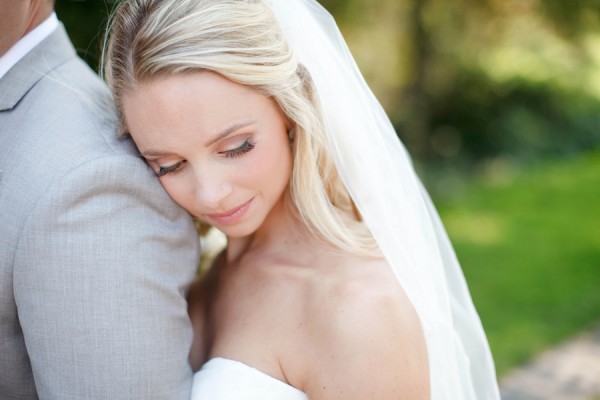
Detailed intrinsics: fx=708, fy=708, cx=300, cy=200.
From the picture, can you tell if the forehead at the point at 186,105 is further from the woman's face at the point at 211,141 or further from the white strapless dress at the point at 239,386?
the white strapless dress at the point at 239,386

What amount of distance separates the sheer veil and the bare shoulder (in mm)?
93

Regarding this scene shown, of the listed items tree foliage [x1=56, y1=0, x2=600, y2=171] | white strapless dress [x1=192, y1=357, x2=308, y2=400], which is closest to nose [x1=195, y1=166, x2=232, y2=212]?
white strapless dress [x1=192, y1=357, x2=308, y2=400]

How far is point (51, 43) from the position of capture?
2217 millimetres

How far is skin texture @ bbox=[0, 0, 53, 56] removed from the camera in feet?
6.63

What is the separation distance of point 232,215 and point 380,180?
0.52 meters

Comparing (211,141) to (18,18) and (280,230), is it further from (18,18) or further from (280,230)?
(18,18)

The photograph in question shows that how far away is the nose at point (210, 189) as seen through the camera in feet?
6.77

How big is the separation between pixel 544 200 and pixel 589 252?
1.85 meters

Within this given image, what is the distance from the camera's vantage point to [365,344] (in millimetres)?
1992

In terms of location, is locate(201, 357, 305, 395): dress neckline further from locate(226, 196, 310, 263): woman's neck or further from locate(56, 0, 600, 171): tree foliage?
locate(56, 0, 600, 171): tree foliage

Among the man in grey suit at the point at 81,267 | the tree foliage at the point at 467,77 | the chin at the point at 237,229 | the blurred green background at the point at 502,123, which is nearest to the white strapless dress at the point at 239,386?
the man in grey suit at the point at 81,267

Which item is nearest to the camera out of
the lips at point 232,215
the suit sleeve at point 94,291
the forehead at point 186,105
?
the suit sleeve at point 94,291

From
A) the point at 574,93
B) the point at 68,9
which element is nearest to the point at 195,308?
the point at 68,9

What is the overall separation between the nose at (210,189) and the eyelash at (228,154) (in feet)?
0.22
